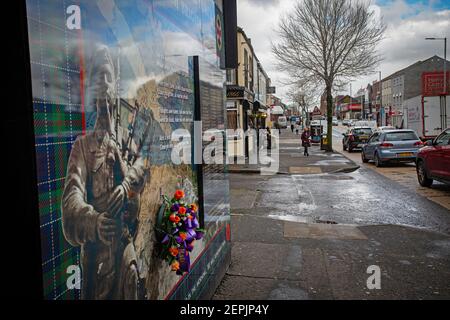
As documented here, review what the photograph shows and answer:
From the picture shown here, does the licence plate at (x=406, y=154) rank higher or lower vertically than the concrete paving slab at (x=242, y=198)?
higher

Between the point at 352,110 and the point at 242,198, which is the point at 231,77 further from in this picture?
the point at 352,110

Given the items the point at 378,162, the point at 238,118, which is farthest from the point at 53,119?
the point at 238,118

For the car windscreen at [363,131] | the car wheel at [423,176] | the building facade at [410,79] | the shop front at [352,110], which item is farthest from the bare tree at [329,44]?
the shop front at [352,110]

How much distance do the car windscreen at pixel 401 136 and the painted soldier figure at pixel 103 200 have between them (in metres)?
16.8

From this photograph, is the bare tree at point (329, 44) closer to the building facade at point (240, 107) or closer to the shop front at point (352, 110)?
the building facade at point (240, 107)

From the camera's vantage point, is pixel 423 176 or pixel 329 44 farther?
pixel 329 44

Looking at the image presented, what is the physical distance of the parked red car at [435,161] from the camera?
33.8ft

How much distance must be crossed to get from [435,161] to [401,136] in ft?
23.2

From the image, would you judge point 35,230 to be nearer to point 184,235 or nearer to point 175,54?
point 184,235

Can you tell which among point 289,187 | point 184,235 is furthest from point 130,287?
point 289,187

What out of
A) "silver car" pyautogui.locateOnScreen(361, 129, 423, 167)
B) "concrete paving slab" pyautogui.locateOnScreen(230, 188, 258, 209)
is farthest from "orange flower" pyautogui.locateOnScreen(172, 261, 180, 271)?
"silver car" pyautogui.locateOnScreen(361, 129, 423, 167)

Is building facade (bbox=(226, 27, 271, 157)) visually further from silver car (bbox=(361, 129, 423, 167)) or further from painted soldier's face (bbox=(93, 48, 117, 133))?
Result: painted soldier's face (bbox=(93, 48, 117, 133))

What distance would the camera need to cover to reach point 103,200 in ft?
7.08

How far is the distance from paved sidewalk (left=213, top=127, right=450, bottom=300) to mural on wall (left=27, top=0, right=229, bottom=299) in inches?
71.2
